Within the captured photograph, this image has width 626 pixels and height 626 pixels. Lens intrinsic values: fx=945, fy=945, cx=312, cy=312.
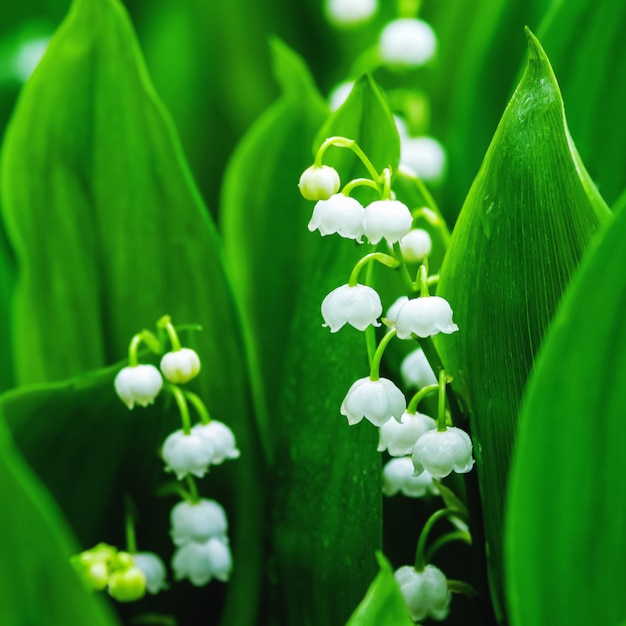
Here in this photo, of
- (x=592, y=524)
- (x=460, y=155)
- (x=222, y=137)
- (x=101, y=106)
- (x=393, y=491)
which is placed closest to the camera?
(x=592, y=524)

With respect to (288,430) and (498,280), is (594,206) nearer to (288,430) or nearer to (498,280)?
(498,280)

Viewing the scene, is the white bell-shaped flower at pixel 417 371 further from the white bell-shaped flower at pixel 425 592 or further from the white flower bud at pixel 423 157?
the white flower bud at pixel 423 157

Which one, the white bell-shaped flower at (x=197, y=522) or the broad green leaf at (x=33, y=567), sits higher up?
the broad green leaf at (x=33, y=567)

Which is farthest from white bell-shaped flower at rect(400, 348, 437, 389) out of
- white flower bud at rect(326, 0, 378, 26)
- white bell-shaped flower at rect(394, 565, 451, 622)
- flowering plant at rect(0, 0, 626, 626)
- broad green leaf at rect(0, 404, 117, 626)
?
white flower bud at rect(326, 0, 378, 26)

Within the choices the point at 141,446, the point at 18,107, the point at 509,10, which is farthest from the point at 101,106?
the point at 509,10

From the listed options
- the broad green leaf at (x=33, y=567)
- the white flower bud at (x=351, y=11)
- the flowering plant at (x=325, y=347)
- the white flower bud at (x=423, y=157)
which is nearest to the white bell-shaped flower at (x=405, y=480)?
the flowering plant at (x=325, y=347)
